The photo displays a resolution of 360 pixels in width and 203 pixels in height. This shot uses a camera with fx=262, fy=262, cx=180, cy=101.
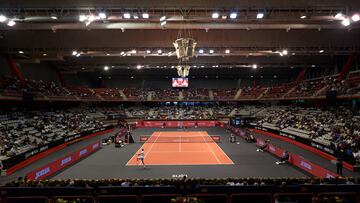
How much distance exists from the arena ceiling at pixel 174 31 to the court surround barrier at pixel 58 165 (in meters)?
9.87

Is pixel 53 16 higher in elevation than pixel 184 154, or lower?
higher

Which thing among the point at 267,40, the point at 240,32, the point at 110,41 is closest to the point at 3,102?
the point at 110,41

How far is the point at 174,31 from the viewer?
25875 mm

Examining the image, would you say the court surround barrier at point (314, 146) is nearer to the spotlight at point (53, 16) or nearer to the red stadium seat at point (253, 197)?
the red stadium seat at point (253, 197)

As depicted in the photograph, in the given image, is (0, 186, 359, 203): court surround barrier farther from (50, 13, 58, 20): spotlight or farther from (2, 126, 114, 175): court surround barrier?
(50, 13, 58, 20): spotlight

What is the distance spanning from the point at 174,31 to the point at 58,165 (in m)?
15.9

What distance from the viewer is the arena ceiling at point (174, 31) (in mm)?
17797

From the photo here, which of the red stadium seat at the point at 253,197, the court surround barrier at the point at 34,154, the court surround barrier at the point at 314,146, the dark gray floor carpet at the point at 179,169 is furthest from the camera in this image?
the court surround barrier at the point at 34,154

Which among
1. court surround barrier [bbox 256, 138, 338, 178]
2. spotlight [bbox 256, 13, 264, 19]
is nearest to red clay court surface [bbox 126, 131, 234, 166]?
court surround barrier [bbox 256, 138, 338, 178]

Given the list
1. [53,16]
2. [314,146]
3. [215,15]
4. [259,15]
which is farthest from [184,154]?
[53,16]

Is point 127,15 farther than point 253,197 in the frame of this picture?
Yes

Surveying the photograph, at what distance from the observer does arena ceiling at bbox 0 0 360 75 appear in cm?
1780

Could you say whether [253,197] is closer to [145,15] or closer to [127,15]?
[145,15]

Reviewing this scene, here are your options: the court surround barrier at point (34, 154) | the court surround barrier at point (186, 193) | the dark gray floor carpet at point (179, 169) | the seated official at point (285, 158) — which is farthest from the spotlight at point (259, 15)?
the court surround barrier at point (34, 154)
